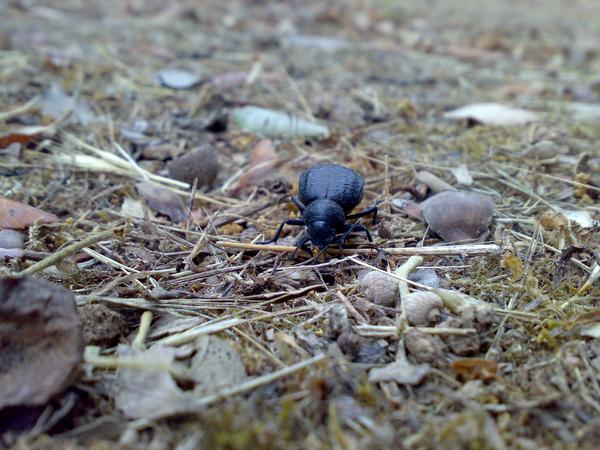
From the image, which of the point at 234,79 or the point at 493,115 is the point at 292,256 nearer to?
the point at 493,115

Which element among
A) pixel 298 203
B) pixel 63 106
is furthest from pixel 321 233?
pixel 63 106

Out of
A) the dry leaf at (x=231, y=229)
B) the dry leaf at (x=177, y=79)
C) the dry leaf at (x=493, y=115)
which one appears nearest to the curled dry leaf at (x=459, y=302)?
the dry leaf at (x=231, y=229)

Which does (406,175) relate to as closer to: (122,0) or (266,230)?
(266,230)

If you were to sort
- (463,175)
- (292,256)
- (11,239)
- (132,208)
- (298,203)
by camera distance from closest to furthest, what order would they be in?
(11,239), (292,256), (298,203), (132,208), (463,175)

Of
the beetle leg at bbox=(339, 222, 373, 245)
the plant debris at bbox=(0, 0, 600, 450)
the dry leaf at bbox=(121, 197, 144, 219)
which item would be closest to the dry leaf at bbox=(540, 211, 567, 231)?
the plant debris at bbox=(0, 0, 600, 450)

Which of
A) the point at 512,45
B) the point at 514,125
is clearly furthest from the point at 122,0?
the point at 514,125

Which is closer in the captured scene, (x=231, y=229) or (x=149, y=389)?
(x=149, y=389)
